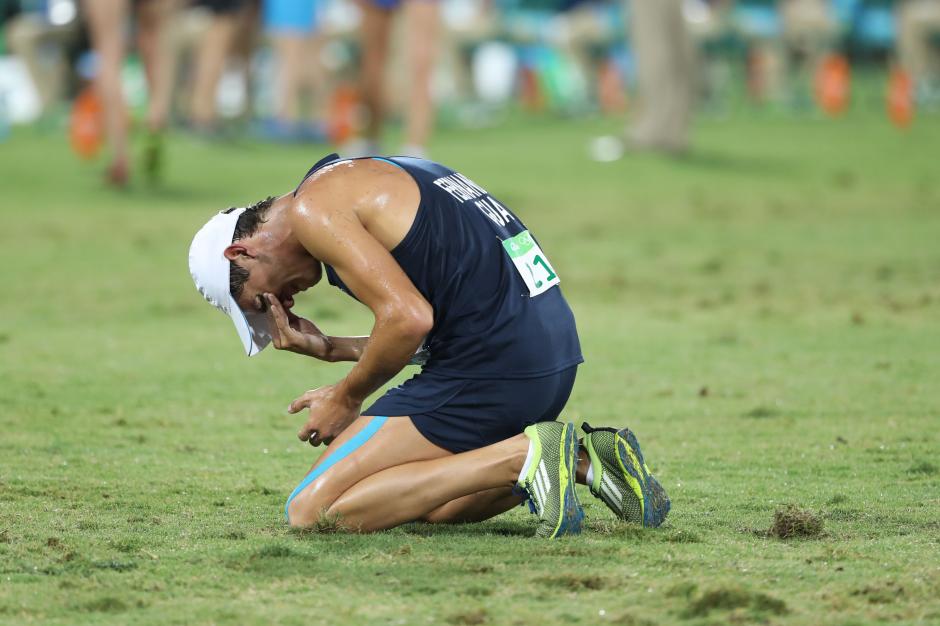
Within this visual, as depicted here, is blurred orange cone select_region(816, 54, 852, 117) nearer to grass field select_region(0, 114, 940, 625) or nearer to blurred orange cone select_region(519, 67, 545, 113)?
blurred orange cone select_region(519, 67, 545, 113)

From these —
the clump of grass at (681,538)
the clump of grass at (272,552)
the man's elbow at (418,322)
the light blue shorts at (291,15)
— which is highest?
the light blue shorts at (291,15)

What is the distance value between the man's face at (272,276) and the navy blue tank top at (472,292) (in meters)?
0.10

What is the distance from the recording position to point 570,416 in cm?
622

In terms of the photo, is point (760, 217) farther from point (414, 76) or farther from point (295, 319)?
point (295, 319)

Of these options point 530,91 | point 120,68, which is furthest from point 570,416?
point 530,91

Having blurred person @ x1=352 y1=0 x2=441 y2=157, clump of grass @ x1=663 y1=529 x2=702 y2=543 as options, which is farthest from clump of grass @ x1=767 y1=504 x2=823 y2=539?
blurred person @ x1=352 y1=0 x2=441 y2=157

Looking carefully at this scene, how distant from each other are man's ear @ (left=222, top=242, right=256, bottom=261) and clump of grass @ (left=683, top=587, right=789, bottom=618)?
1.81 m

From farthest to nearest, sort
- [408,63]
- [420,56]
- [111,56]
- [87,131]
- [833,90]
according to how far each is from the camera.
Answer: [833,90], [87,131], [408,63], [420,56], [111,56]

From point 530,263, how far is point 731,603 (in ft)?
4.75

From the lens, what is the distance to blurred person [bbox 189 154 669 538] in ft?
14.3

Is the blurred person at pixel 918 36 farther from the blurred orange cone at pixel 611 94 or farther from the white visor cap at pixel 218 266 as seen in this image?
the white visor cap at pixel 218 266

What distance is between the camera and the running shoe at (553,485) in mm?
4320

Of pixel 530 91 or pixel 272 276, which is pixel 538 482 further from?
pixel 530 91

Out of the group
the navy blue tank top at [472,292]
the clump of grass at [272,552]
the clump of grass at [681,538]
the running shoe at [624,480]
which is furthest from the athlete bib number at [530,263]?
the clump of grass at [272,552]
